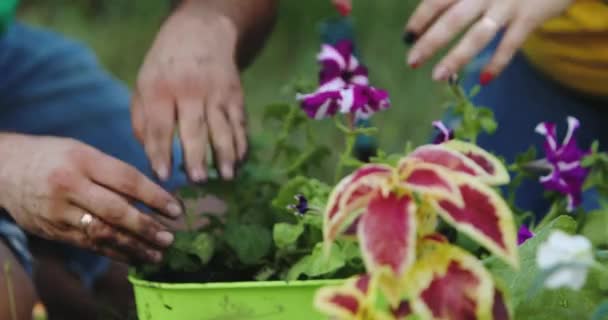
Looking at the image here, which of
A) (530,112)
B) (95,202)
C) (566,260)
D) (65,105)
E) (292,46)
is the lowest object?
(566,260)

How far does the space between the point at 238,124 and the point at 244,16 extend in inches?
11.2

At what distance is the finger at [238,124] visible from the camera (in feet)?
4.39

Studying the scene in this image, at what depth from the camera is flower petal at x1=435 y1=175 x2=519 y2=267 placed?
2.65 ft

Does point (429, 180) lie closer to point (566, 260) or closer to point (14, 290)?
point (566, 260)

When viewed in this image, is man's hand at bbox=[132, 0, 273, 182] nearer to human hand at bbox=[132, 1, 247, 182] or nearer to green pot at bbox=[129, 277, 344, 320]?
human hand at bbox=[132, 1, 247, 182]

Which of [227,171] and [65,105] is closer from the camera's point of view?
[227,171]

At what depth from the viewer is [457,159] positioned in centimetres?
87


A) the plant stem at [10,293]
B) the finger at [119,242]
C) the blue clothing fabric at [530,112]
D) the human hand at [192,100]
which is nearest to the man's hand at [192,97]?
the human hand at [192,100]

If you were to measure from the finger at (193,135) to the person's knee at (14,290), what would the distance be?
0.25m

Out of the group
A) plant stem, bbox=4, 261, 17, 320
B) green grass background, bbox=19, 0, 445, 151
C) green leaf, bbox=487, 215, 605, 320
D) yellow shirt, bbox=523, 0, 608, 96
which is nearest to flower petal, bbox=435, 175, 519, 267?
green leaf, bbox=487, 215, 605, 320

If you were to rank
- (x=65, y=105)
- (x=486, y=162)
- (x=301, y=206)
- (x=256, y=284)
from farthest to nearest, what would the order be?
(x=65, y=105)
(x=301, y=206)
(x=256, y=284)
(x=486, y=162)

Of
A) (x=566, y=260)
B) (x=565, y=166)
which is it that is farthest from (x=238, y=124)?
(x=566, y=260)

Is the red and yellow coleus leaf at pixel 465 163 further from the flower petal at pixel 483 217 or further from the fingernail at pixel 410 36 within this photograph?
the fingernail at pixel 410 36

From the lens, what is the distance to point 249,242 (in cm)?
126
